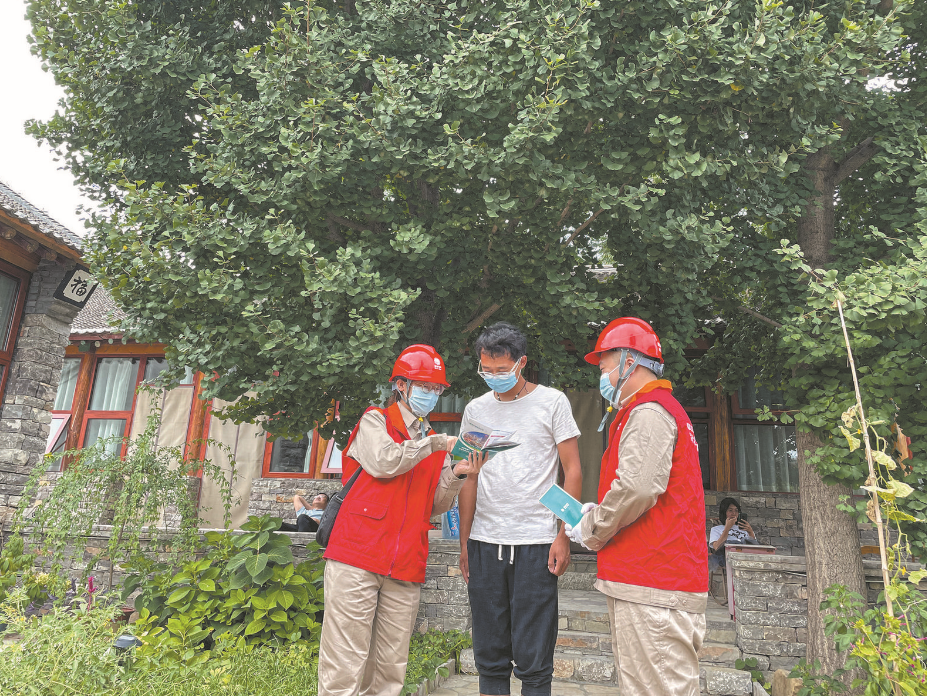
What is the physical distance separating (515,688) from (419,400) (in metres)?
2.92

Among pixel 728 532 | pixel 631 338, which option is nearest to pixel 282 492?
pixel 728 532

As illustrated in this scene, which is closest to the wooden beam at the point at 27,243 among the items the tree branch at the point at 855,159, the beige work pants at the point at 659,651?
the beige work pants at the point at 659,651

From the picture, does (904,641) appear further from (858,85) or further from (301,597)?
(858,85)

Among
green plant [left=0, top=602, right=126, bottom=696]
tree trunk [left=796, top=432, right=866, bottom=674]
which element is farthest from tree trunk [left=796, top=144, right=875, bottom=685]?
green plant [left=0, top=602, right=126, bottom=696]

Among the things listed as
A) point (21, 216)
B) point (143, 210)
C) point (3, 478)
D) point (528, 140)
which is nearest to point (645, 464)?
point (528, 140)

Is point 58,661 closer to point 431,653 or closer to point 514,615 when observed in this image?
point 514,615

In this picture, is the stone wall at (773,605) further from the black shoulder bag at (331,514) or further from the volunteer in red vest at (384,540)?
the black shoulder bag at (331,514)

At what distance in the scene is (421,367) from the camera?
3150 millimetres

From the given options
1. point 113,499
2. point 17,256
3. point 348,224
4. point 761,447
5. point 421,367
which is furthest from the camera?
point 761,447

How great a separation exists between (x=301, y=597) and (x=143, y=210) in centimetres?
329

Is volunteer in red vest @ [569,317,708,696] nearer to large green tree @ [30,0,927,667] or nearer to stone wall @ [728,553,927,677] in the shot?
large green tree @ [30,0,927,667]

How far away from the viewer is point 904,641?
263 cm

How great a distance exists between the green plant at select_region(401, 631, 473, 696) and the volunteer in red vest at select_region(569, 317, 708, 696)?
239cm

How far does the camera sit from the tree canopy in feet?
14.1
